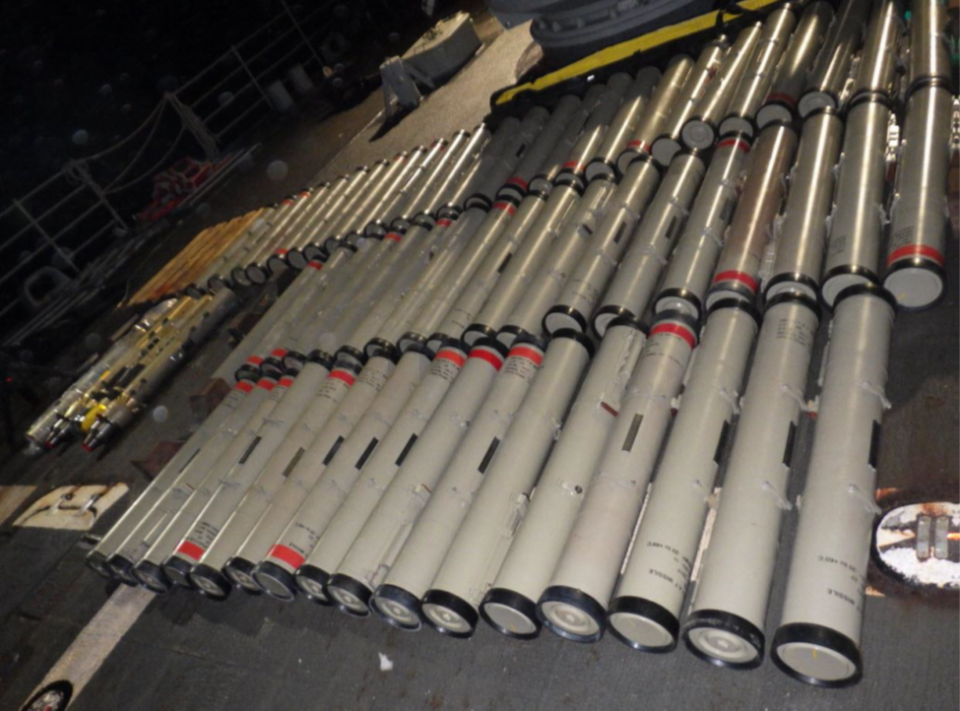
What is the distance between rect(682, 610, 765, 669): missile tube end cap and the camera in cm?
291

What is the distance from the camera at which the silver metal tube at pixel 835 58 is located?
575 cm

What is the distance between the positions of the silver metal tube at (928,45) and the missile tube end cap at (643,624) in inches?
197

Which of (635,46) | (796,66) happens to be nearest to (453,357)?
(796,66)

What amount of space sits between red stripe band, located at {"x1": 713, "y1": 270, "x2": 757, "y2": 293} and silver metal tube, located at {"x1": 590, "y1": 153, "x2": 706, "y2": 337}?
0.62 metres

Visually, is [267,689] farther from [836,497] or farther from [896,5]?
[896,5]

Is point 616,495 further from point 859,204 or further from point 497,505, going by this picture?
point 859,204

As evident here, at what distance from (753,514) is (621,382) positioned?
4.29ft

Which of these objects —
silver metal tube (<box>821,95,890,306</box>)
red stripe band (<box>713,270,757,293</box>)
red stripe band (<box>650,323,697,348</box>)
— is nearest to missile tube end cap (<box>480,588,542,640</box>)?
red stripe band (<box>650,323,697,348</box>)

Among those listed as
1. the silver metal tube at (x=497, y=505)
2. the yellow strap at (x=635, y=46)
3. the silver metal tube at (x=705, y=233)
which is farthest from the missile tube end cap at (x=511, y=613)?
the yellow strap at (x=635, y=46)

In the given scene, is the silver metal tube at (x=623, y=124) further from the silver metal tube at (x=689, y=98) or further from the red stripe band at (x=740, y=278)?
the red stripe band at (x=740, y=278)

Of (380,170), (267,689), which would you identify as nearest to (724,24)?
(380,170)

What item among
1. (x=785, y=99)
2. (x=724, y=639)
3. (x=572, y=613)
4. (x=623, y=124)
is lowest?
(x=572, y=613)

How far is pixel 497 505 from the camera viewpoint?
153 inches

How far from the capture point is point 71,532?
6938mm
